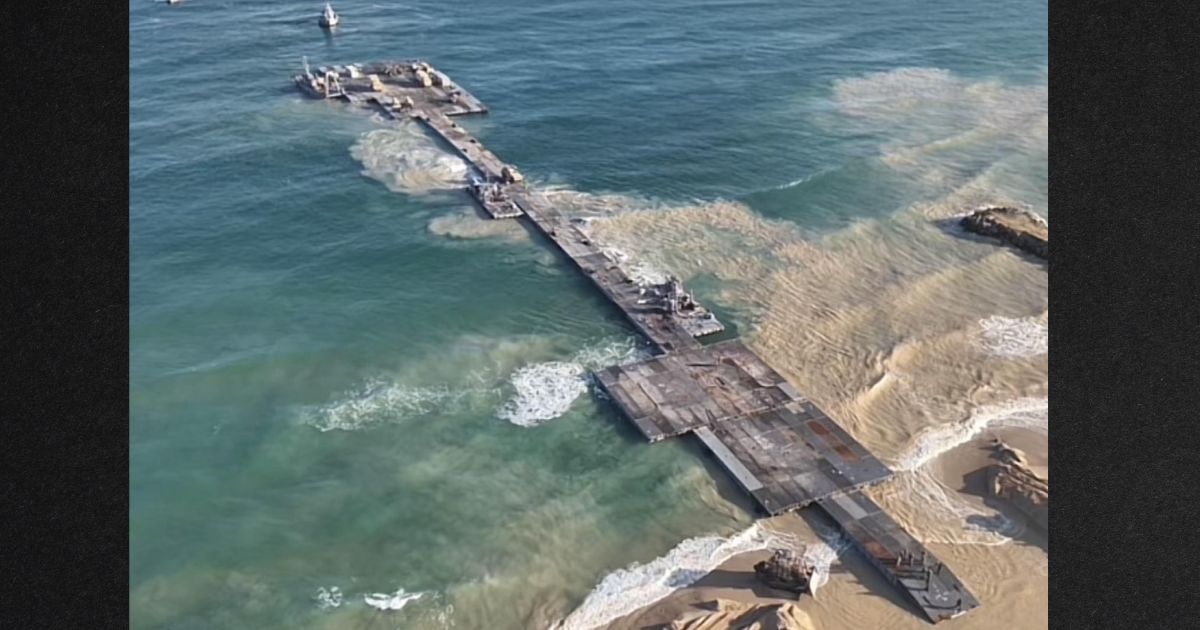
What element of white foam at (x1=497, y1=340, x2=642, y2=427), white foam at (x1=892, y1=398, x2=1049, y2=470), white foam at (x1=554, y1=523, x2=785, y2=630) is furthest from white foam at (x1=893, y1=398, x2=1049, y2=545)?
white foam at (x1=497, y1=340, x2=642, y2=427)

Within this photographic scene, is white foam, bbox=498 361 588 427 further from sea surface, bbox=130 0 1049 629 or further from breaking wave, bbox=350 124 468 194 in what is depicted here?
breaking wave, bbox=350 124 468 194

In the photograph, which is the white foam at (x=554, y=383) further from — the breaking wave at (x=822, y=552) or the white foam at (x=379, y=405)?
the breaking wave at (x=822, y=552)

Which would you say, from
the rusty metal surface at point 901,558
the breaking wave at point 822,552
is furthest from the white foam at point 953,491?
the breaking wave at point 822,552
